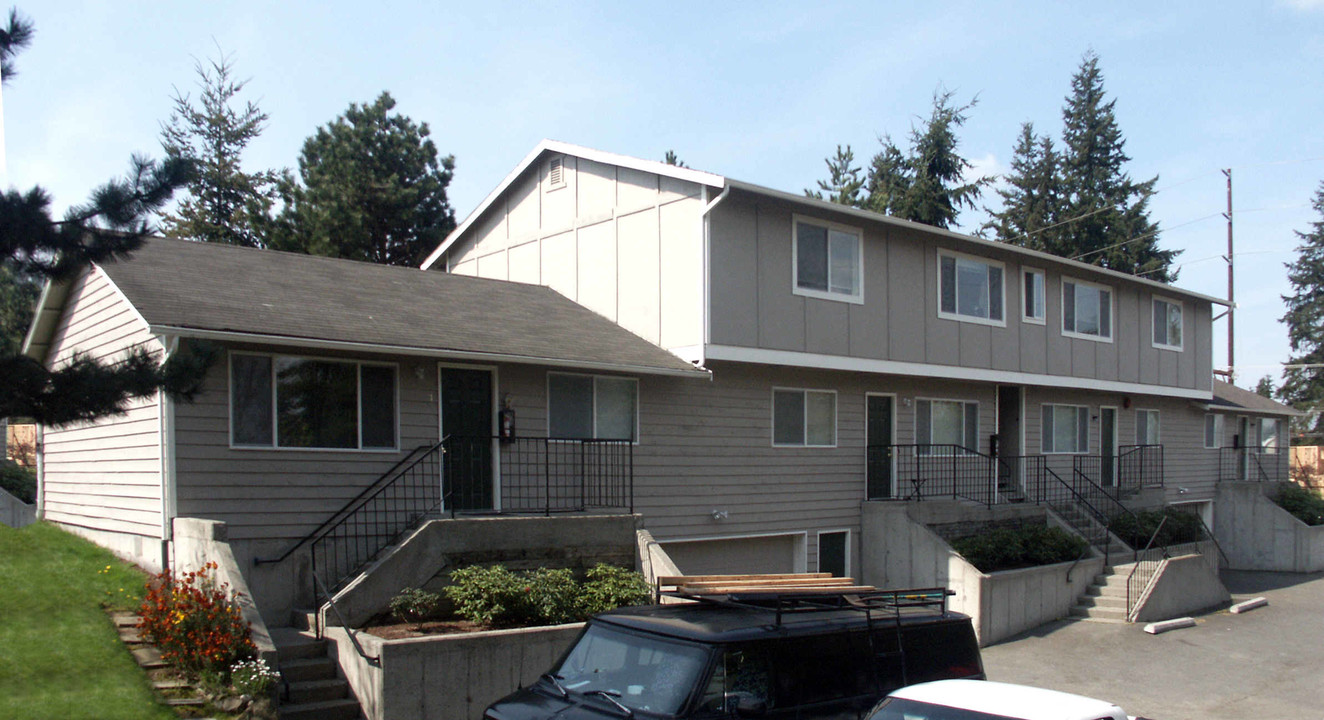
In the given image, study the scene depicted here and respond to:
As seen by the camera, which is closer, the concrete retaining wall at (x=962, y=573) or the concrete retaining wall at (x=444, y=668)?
the concrete retaining wall at (x=444, y=668)

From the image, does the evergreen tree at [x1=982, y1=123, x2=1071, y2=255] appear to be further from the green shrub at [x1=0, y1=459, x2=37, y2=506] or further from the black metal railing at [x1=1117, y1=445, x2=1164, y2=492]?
the green shrub at [x1=0, y1=459, x2=37, y2=506]

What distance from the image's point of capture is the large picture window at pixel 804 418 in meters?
17.4

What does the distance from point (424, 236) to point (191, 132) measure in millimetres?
10071

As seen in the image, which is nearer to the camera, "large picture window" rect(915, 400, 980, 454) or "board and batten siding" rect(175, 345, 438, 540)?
"board and batten siding" rect(175, 345, 438, 540)

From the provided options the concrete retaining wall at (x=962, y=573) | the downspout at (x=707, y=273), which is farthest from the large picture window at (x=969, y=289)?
the downspout at (x=707, y=273)

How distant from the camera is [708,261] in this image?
51.1 ft

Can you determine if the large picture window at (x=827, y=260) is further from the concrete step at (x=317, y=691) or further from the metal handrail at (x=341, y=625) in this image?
the concrete step at (x=317, y=691)

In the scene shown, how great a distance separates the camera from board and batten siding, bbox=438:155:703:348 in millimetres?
16000

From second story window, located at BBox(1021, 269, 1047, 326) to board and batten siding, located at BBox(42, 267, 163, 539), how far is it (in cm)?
1618

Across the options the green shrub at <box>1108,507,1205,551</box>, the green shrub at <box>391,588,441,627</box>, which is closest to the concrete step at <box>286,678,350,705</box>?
the green shrub at <box>391,588,441,627</box>

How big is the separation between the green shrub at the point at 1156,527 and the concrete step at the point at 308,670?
1567 centimetres

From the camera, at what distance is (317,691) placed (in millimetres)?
9812

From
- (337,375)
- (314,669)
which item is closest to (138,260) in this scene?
(337,375)

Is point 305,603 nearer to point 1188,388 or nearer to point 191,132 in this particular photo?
point 1188,388
